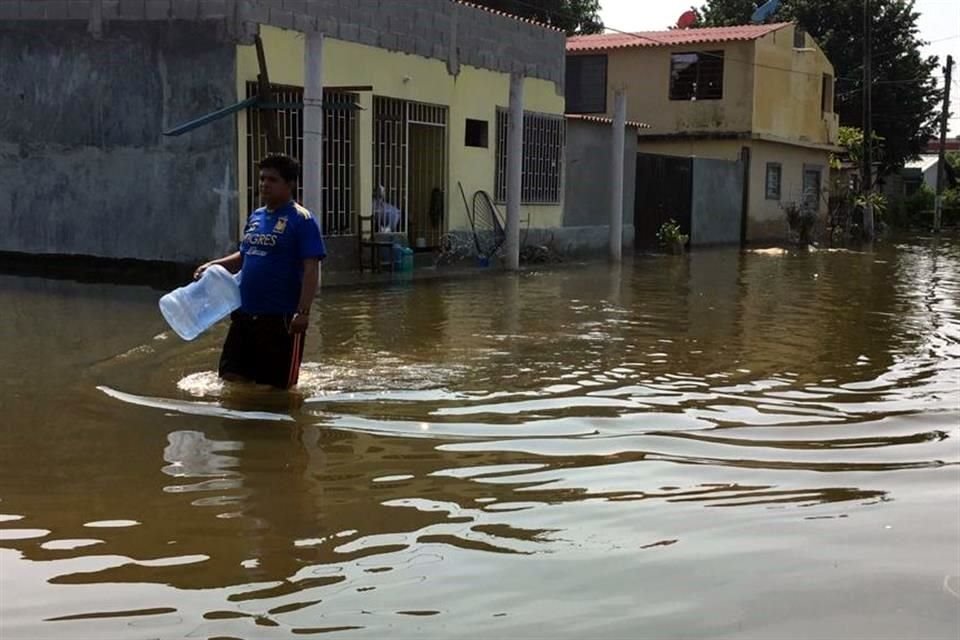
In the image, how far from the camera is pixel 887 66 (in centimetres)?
4106

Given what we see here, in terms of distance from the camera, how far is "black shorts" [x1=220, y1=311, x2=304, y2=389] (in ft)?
21.8

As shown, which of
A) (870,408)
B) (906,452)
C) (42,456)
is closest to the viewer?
(42,456)

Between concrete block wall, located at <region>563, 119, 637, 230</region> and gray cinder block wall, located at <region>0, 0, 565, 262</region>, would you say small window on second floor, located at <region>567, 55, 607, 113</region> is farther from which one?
gray cinder block wall, located at <region>0, 0, 565, 262</region>

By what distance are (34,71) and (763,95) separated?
21.1m

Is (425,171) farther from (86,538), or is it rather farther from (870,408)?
(86,538)

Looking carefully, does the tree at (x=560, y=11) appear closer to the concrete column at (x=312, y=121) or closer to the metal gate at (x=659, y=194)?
the metal gate at (x=659, y=194)

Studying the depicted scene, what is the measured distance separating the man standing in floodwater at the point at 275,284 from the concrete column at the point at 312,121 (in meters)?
6.29

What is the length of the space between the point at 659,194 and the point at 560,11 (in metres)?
18.3

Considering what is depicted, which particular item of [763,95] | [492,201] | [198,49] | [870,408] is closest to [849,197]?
[763,95]

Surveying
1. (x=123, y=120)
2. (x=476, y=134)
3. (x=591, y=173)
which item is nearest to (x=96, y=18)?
(x=123, y=120)

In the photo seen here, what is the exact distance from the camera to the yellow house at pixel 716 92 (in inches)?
1152

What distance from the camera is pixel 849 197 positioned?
32.8m

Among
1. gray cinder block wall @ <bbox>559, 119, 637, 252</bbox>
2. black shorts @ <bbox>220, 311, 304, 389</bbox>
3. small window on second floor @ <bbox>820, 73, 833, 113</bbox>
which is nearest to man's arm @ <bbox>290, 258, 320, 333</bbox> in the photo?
black shorts @ <bbox>220, 311, 304, 389</bbox>

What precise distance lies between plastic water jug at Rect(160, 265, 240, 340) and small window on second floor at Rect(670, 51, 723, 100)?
2485 cm
